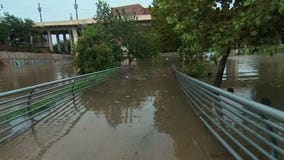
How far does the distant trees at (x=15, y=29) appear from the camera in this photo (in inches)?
3162

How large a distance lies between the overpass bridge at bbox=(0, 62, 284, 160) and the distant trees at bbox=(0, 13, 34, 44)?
73.4 metres

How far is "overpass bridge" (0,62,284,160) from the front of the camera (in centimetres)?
522

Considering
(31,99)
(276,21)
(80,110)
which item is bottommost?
(80,110)

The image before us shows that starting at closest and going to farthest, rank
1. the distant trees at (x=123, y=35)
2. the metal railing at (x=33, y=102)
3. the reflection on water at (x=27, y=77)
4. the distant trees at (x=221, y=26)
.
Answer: the metal railing at (x=33, y=102)
the distant trees at (x=221, y=26)
the reflection on water at (x=27, y=77)
the distant trees at (x=123, y=35)

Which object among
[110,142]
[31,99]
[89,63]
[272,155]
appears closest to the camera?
[272,155]

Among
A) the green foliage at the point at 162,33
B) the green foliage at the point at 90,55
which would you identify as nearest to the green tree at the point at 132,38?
the green foliage at the point at 162,33

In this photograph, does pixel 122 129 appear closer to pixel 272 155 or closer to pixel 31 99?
pixel 31 99

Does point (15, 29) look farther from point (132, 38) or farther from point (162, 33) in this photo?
point (162, 33)

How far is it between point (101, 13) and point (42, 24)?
66.0m

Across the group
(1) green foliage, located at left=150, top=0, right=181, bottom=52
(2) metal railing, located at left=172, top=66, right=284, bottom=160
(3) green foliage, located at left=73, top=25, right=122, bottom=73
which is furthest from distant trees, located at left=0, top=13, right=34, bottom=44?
(2) metal railing, located at left=172, top=66, right=284, bottom=160

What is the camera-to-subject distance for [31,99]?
9109mm

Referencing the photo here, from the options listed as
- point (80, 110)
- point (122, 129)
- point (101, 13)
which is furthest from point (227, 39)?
point (101, 13)

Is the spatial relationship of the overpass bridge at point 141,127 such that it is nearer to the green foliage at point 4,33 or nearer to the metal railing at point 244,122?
the metal railing at point 244,122

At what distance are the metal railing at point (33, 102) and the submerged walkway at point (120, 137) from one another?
0.28 metres
